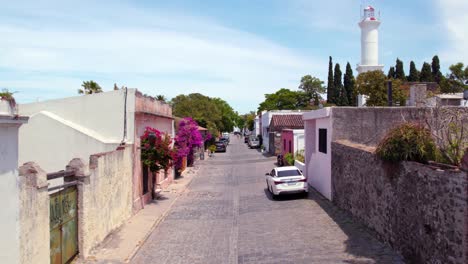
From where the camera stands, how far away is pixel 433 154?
10.0 m

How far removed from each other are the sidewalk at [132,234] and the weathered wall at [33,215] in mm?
2489

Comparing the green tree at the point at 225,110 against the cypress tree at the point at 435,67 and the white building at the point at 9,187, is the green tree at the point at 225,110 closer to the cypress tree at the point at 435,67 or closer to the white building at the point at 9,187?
the cypress tree at the point at 435,67

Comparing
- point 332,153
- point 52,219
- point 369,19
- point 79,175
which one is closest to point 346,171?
point 332,153

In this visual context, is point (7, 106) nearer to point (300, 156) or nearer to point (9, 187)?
point (9, 187)

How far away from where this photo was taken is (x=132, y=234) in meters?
14.3

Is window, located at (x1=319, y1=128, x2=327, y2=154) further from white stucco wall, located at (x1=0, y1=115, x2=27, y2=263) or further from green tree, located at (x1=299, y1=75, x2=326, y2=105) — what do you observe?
green tree, located at (x1=299, y1=75, x2=326, y2=105)

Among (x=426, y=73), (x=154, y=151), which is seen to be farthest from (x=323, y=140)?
(x=426, y=73)

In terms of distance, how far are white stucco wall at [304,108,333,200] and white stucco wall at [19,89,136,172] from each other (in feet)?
26.7

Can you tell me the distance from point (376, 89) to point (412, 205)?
34.9m

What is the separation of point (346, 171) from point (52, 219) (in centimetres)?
1032

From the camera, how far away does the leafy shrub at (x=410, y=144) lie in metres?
10.0

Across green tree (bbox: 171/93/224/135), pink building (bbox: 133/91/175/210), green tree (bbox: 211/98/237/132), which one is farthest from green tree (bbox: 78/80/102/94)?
green tree (bbox: 211/98/237/132)

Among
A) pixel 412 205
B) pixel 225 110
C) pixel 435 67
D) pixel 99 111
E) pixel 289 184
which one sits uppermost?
pixel 435 67

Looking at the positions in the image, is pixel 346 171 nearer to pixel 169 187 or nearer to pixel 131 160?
pixel 131 160
